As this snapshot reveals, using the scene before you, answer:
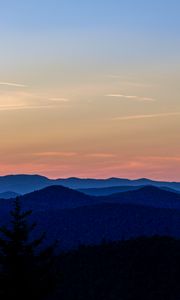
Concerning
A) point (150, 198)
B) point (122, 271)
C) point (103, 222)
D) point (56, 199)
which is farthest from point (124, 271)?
point (150, 198)

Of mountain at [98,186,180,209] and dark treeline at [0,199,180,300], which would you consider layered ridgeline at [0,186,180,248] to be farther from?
dark treeline at [0,199,180,300]

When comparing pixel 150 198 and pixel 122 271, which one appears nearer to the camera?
pixel 122 271

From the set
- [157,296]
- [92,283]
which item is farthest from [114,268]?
[157,296]

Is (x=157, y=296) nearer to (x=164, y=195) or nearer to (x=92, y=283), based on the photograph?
(x=92, y=283)

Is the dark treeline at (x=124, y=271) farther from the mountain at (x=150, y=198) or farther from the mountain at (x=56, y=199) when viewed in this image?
the mountain at (x=150, y=198)

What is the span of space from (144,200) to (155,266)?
115769 millimetres

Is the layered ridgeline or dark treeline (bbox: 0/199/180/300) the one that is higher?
the layered ridgeline

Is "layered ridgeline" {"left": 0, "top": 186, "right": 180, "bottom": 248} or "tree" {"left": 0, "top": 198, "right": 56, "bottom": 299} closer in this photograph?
"tree" {"left": 0, "top": 198, "right": 56, "bottom": 299}

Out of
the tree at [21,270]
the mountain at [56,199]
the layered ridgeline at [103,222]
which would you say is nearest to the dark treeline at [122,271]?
the tree at [21,270]

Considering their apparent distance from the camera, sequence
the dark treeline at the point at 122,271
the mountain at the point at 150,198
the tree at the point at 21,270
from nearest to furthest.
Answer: the tree at the point at 21,270
the dark treeline at the point at 122,271
the mountain at the point at 150,198

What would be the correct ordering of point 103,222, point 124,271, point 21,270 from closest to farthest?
point 21,270
point 124,271
point 103,222

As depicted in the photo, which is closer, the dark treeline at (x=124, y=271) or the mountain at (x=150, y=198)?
the dark treeline at (x=124, y=271)

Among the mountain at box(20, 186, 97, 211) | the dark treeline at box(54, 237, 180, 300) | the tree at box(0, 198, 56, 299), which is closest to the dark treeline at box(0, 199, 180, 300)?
the dark treeline at box(54, 237, 180, 300)

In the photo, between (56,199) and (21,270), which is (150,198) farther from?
(21,270)
